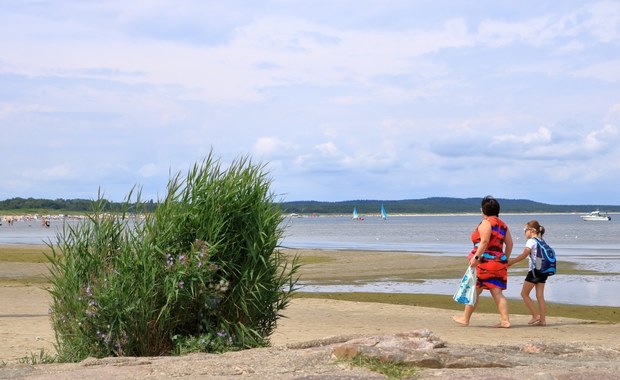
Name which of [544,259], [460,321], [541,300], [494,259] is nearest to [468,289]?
[494,259]

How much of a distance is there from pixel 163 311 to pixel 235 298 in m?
0.83

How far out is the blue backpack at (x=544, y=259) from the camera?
1340 cm

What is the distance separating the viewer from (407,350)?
7.28 meters

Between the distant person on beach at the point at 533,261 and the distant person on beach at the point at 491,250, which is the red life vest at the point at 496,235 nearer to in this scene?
the distant person on beach at the point at 491,250

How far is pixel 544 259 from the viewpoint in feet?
44.3

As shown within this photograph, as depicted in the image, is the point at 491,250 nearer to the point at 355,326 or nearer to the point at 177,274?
the point at 355,326

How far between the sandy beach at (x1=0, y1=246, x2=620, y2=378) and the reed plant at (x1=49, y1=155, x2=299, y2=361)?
0.91 meters

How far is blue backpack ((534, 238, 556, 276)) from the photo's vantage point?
44.0 ft

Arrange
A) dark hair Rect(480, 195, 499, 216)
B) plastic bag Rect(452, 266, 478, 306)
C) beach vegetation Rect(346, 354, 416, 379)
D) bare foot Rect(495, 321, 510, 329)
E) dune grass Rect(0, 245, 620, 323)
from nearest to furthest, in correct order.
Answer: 1. beach vegetation Rect(346, 354, 416, 379)
2. dark hair Rect(480, 195, 499, 216)
3. plastic bag Rect(452, 266, 478, 306)
4. bare foot Rect(495, 321, 510, 329)
5. dune grass Rect(0, 245, 620, 323)

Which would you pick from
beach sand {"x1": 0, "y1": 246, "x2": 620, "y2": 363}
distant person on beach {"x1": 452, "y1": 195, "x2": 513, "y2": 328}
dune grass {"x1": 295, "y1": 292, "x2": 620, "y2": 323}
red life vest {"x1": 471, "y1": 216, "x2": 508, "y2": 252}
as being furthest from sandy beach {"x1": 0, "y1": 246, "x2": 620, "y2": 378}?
dune grass {"x1": 295, "y1": 292, "x2": 620, "y2": 323}

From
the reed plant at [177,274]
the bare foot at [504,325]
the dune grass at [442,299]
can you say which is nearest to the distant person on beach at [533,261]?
the bare foot at [504,325]

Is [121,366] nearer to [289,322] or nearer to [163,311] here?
[163,311]

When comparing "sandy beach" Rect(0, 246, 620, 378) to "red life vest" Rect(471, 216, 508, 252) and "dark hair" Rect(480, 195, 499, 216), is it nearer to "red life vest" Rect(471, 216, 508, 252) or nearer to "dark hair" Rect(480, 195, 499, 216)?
"red life vest" Rect(471, 216, 508, 252)

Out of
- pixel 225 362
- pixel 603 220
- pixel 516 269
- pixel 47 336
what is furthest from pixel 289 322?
pixel 603 220
